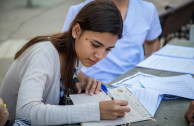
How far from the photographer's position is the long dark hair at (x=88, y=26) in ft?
3.97

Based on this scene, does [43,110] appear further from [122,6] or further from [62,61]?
[122,6]

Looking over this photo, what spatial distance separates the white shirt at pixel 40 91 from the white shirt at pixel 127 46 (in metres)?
0.60

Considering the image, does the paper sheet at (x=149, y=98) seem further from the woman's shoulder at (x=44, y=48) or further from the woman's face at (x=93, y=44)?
the woman's shoulder at (x=44, y=48)

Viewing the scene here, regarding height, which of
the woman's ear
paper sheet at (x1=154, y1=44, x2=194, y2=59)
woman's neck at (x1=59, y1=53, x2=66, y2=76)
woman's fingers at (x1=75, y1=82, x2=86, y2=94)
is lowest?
woman's fingers at (x1=75, y1=82, x2=86, y2=94)

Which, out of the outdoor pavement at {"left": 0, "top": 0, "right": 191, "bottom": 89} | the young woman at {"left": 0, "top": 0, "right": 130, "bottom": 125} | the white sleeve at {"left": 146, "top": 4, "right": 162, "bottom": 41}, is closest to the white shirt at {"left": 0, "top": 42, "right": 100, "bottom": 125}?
the young woman at {"left": 0, "top": 0, "right": 130, "bottom": 125}

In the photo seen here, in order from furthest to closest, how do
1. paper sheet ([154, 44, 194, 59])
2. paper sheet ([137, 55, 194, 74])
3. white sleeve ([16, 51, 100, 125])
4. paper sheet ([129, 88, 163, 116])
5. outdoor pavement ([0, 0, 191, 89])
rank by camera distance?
outdoor pavement ([0, 0, 191, 89]), paper sheet ([154, 44, 194, 59]), paper sheet ([137, 55, 194, 74]), paper sheet ([129, 88, 163, 116]), white sleeve ([16, 51, 100, 125])

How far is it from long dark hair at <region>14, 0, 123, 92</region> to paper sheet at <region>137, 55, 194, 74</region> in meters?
0.48

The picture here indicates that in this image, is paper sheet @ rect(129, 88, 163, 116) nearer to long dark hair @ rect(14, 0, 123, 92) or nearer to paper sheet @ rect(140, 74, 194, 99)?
paper sheet @ rect(140, 74, 194, 99)

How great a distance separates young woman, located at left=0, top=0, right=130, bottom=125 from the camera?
1.00m

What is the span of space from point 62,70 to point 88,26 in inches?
12.7

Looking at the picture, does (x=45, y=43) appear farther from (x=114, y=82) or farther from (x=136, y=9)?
(x=136, y=9)

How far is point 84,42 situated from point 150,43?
1.12 metres

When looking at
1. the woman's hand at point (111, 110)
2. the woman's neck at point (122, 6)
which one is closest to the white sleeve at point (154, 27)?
the woman's neck at point (122, 6)

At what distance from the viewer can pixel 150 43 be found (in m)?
2.23
